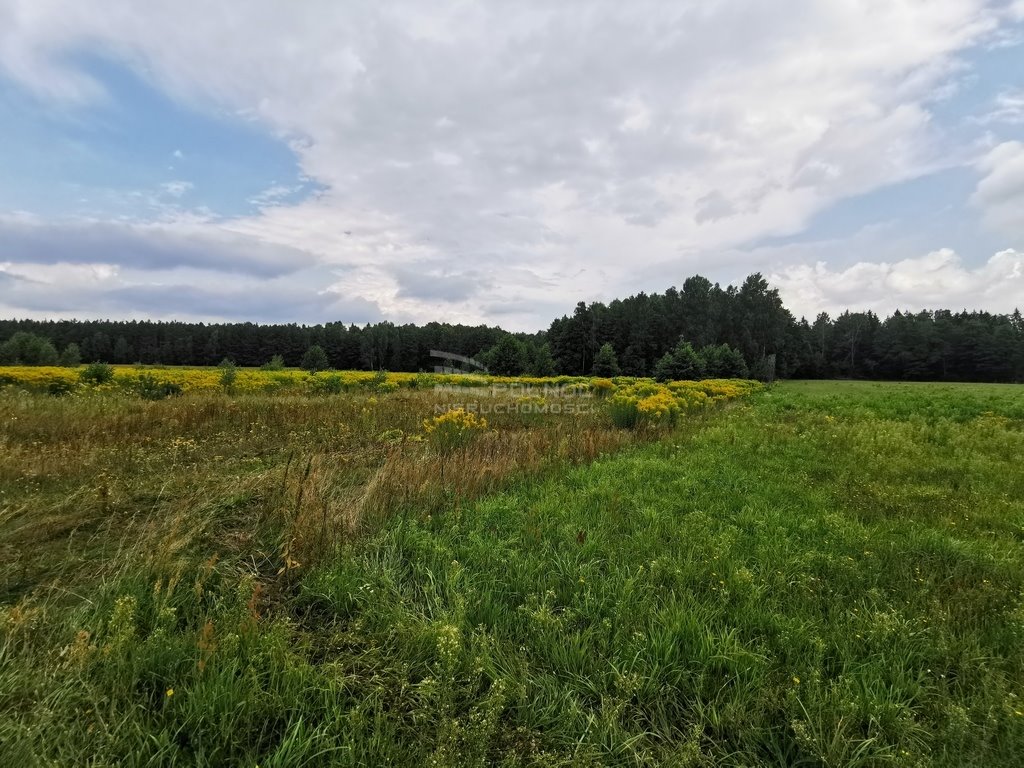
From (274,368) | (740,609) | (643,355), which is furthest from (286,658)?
(643,355)

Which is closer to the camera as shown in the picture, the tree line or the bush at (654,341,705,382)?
the bush at (654,341,705,382)

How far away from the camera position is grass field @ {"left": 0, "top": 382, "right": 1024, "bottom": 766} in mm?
1839

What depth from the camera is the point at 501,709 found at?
191cm

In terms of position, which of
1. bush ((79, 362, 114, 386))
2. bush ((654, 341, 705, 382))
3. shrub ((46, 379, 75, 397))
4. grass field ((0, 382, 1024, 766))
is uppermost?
bush ((654, 341, 705, 382))

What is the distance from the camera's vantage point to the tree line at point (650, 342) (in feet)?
183

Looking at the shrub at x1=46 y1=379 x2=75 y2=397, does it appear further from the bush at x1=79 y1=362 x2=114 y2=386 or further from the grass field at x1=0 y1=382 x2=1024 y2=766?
the grass field at x1=0 y1=382 x2=1024 y2=766

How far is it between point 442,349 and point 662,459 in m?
69.5

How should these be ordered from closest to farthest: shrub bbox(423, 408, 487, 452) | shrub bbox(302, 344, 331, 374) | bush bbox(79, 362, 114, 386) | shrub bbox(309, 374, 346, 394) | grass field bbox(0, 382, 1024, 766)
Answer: grass field bbox(0, 382, 1024, 766) < shrub bbox(423, 408, 487, 452) < bush bbox(79, 362, 114, 386) < shrub bbox(309, 374, 346, 394) < shrub bbox(302, 344, 331, 374)

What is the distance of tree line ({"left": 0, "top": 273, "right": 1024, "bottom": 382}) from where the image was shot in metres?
55.8

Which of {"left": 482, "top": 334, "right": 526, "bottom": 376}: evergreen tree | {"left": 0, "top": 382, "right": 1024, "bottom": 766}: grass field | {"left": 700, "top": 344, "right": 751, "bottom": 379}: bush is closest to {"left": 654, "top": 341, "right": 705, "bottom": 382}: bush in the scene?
{"left": 700, "top": 344, "right": 751, "bottom": 379}: bush

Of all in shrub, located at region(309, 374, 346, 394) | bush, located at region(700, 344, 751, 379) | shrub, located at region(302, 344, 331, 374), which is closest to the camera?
shrub, located at region(309, 374, 346, 394)

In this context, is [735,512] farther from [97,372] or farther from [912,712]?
[97,372]

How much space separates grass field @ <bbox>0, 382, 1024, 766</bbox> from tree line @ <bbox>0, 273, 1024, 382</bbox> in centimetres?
4392

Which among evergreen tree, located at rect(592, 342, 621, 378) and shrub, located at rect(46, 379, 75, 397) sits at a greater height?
evergreen tree, located at rect(592, 342, 621, 378)
